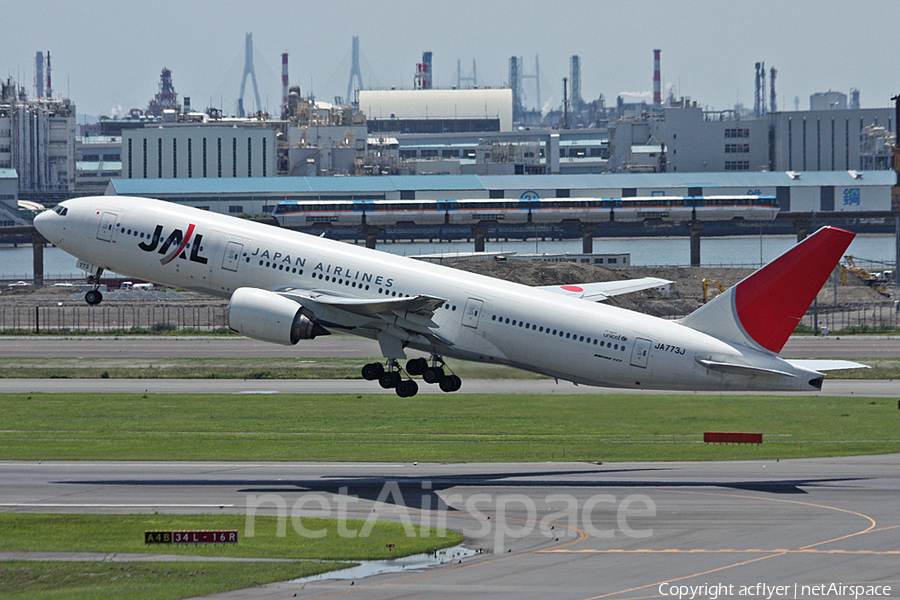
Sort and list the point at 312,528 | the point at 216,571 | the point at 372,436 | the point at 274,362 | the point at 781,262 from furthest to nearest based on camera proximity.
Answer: the point at 274,362 → the point at 372,436 → the point at 781,262 → the point at 312,528 → the point at 216,571

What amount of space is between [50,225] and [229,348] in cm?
4678

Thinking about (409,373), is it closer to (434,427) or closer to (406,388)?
(406,388)

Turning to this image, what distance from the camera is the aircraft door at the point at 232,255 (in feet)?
170

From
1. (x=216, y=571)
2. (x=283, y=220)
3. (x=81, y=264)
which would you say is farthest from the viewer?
(x=283, y=220)

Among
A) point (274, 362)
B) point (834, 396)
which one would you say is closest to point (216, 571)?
point (834, 396)

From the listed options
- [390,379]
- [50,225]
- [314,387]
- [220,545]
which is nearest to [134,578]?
[220,545]

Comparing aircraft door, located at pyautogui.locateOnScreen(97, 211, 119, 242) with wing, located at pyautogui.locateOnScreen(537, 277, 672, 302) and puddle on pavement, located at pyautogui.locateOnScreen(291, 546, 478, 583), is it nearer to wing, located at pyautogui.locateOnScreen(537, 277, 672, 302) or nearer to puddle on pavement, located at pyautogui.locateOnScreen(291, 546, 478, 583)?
wing, located at pyautogui.locateOnScreen(537, 277, 672, 302)

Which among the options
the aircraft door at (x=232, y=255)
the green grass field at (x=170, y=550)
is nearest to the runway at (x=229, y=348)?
the aircraft door at (x=232, y=255)

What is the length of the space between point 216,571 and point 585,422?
103ft

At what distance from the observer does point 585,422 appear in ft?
206

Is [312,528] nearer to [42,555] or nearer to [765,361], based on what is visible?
[42,555]

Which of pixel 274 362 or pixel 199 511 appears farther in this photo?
pixel 274 362

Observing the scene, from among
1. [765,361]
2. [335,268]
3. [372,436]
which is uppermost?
[335,268]

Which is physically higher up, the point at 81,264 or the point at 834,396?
the point at 81,264
